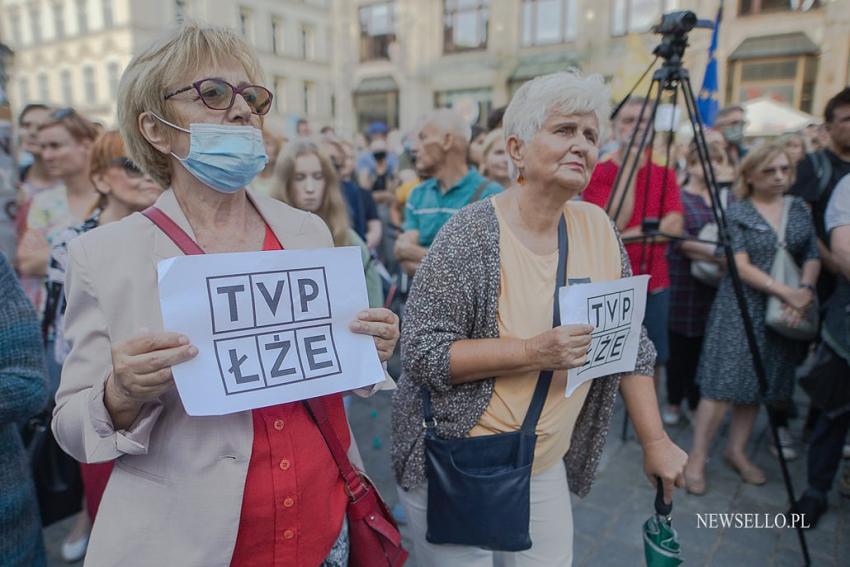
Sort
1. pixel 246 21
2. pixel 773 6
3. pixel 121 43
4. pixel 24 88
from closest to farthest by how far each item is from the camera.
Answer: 1. pixel 773 6
2. pixel 121 43
3. pixel 246 21
4. pixel 24 88

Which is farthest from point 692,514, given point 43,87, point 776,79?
point 43,87

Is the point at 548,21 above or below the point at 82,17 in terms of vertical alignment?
below

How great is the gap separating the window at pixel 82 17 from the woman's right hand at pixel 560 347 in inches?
1778

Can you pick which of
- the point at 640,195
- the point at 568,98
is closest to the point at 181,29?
the point at 568,98

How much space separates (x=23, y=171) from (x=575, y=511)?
5203mm

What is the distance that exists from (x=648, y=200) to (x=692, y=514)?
78.6 inches

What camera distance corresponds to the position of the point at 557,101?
5.87 feet

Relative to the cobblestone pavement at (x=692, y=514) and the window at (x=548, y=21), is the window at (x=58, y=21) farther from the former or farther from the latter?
the cobblestone pavement at (x=692, y=514)

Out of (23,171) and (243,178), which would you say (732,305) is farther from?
(23,171)

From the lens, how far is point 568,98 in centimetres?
178

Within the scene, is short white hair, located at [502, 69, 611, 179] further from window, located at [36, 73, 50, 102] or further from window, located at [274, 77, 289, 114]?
window, located at [36, 73, 50, 102]

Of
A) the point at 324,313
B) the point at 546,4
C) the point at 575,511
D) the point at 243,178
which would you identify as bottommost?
the point at 575,511

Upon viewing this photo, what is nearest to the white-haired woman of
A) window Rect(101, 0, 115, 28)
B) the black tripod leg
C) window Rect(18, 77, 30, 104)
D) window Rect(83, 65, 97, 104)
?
the black tripod leg

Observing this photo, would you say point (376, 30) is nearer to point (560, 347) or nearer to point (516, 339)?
point (516, 339)
